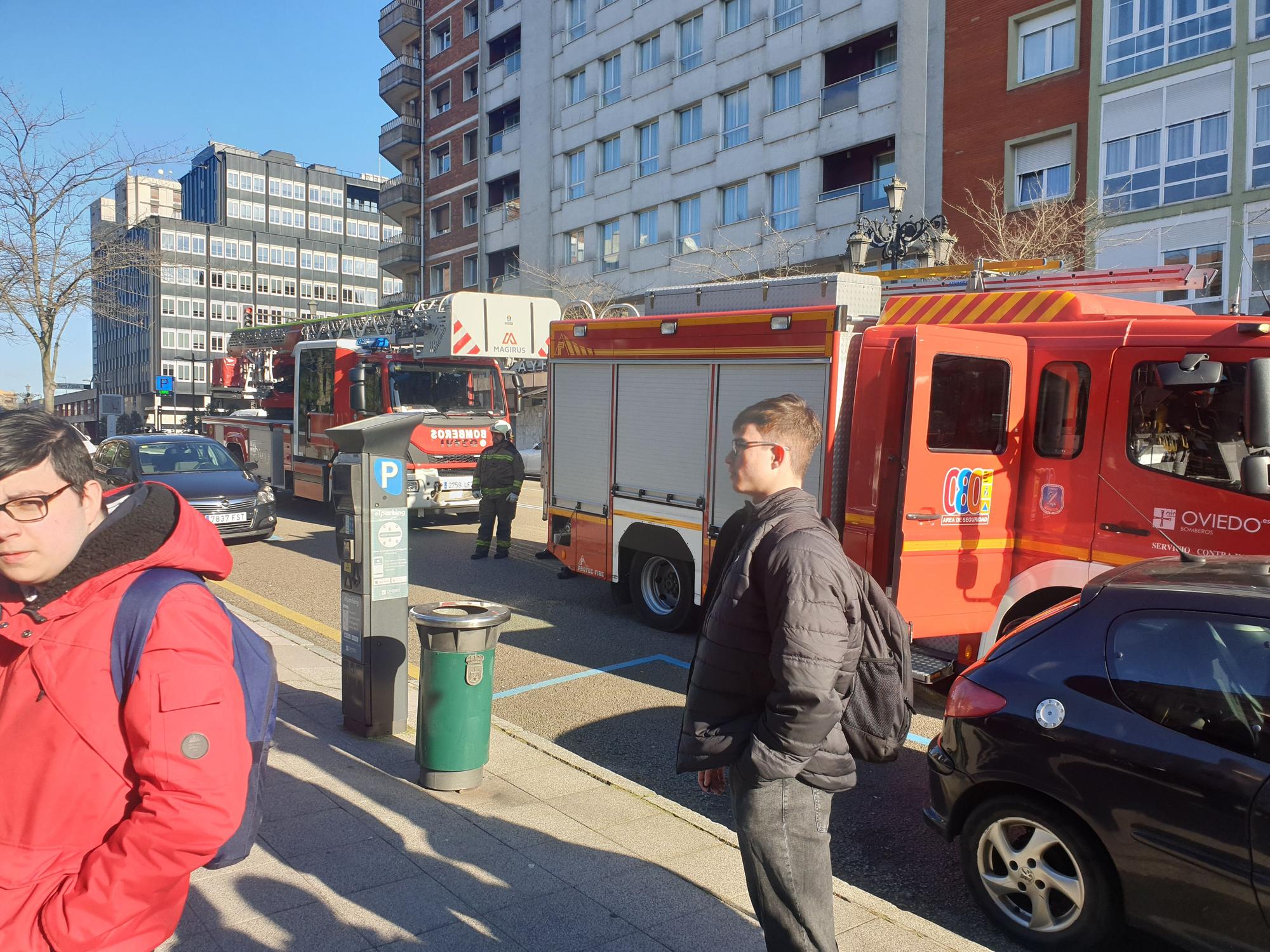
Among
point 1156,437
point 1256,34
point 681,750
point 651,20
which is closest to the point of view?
point 681,750

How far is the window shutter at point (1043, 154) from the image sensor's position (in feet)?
73.3

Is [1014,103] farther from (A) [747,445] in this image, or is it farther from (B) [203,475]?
(A) [747,445]

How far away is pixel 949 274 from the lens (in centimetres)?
877

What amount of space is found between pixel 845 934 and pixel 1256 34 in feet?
71.6

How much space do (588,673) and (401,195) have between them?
146 feet

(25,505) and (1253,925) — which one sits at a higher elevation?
(25,505)

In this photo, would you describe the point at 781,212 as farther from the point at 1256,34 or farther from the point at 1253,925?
the point at 1253,925

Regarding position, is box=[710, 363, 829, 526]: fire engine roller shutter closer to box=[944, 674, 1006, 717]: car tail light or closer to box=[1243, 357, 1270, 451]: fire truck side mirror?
box=[1243, 357, 1270, 451]: fire truck side mirror

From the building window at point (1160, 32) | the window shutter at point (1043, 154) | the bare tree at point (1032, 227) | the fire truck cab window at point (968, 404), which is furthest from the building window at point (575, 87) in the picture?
the fire truck cab window at point (968, 404)

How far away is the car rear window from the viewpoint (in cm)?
307

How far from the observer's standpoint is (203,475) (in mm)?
13781

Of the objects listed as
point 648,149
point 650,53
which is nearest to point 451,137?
point 650,53

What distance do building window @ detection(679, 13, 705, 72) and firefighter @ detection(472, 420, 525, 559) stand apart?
901 inches

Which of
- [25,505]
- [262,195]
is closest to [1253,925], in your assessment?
[25,505]
